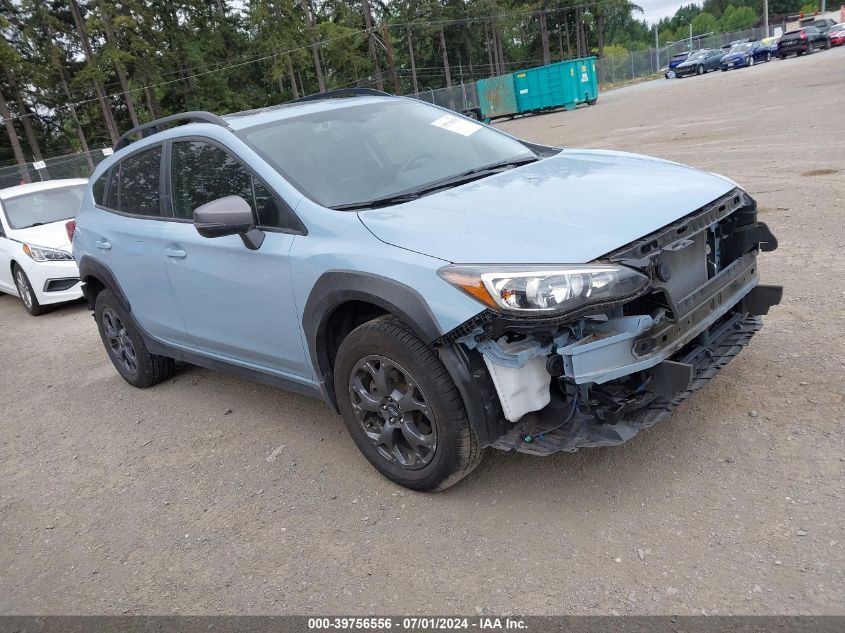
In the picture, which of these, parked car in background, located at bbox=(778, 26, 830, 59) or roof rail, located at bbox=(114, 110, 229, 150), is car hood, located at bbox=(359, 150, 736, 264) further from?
parked car in background, located at bbox=(778, 26, 830, 59)

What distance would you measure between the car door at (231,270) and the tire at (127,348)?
40.7 inches

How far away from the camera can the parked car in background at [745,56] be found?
4278 cm

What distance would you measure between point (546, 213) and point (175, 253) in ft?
7.73

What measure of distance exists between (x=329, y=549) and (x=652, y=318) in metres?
1.71

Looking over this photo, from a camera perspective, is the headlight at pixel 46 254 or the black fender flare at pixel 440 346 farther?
the headlight at pixel 46 254

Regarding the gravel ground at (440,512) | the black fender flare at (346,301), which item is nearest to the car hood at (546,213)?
the black fender flare at (346,301)

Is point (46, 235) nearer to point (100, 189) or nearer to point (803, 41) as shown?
point (100, 189)

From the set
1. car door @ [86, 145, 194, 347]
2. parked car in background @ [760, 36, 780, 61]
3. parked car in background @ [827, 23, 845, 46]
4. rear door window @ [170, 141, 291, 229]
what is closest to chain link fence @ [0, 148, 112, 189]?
car door @ [86, 145, 194, 347]

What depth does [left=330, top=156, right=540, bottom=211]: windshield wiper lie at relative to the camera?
3326 millimetres

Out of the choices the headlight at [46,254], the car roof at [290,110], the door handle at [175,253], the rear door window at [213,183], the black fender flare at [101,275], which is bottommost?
the headlight at [46,254]

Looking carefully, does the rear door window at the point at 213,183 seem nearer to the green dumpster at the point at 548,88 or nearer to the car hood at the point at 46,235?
the car hood at the point at 46,235

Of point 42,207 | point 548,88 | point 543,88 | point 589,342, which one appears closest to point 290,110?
point 589,342

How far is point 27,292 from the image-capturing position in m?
8.73

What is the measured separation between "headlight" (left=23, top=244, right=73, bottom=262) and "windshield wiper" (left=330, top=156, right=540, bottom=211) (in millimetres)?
6457
